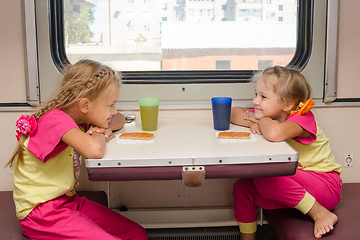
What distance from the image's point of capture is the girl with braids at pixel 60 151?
1.68m

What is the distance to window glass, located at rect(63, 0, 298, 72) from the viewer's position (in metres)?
2.45

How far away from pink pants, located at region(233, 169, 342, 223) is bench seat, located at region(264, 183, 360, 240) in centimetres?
Answer: 5

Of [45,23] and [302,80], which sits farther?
[45,23]

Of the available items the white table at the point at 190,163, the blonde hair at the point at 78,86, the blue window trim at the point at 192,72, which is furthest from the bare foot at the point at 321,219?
the blonde hair at the point at 78,86

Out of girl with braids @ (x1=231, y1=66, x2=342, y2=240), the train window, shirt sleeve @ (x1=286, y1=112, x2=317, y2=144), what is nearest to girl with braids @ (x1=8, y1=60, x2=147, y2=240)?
the train window

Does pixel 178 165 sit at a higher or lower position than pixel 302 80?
lower

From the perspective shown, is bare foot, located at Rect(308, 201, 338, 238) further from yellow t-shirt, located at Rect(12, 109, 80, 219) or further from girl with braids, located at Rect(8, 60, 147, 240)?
yellow t-shirt, located at Rect(12, 109, 80, 219)

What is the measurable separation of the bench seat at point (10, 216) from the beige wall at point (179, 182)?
30cm

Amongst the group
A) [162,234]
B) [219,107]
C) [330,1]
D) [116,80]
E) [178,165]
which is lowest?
[162,234]

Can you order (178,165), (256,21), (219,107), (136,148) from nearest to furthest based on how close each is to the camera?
(178,165) → (136,148) → (219,107) → (256,21)

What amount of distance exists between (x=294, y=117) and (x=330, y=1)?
2.81 feet

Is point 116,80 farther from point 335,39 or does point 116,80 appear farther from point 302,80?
point 335,39

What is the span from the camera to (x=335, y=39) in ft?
7.90

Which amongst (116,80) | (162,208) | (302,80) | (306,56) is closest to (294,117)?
(302,80)
